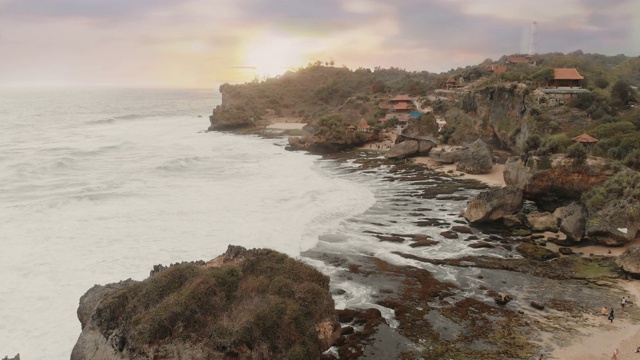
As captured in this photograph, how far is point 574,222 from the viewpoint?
29062 mm

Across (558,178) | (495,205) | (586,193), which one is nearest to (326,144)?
(495,205)

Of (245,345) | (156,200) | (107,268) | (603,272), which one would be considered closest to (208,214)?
(156,200)

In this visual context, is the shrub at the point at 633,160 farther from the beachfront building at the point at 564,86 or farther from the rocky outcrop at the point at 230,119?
the rocky outcrop at the point at 230,119

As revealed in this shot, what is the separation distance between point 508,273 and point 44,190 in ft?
142

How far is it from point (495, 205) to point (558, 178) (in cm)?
699

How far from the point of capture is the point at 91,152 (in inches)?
2518

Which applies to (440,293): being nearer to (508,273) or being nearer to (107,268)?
(508,273)

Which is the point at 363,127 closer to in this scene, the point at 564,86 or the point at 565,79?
the point at 564,86

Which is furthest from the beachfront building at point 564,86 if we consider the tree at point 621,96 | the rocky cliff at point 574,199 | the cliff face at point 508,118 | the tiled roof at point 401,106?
the tiled roof at point 401,106

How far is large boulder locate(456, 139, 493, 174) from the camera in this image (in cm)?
4869

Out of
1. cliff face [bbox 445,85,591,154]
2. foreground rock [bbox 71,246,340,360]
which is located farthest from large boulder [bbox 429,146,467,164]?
foreground rock [bbox 71,246,340,360]

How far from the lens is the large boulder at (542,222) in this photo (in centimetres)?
3162

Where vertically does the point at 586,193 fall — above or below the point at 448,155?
below

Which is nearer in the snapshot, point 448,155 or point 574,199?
point 574,199
